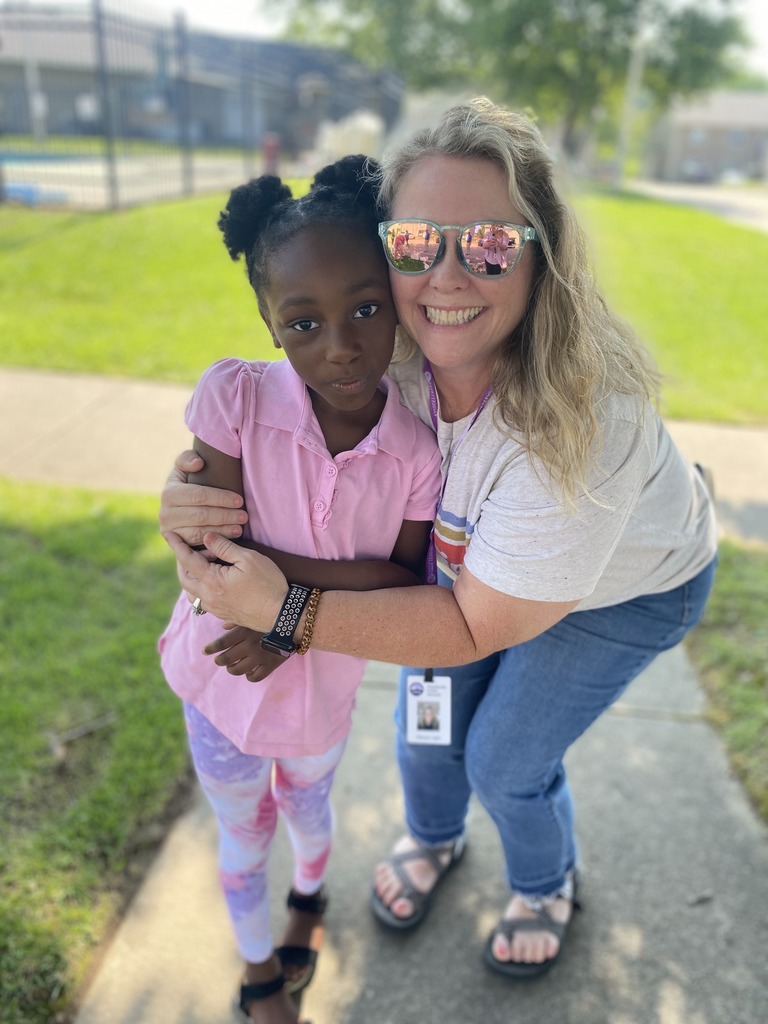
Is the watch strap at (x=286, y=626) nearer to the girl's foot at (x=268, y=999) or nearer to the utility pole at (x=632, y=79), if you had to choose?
the girl's foot at (x=268, y=999)

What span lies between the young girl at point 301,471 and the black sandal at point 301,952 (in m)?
0.34

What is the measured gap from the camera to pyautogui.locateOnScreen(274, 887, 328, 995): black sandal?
76.3 inches

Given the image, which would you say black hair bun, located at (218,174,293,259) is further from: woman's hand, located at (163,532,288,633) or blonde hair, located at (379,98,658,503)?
woman's hand, located at (163,532,288,633)

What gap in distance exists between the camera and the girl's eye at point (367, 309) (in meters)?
1.42

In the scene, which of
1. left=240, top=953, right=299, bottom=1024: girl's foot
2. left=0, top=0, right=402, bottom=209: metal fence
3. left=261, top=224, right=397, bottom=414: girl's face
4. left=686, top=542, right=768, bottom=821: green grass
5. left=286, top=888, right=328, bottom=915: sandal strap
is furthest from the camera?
left=0, top=0, right=402, bottom=209: metal fence

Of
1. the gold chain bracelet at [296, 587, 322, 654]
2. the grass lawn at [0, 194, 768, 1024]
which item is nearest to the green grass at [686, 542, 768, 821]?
the grass lawn at [0, 194, 768, 1024]

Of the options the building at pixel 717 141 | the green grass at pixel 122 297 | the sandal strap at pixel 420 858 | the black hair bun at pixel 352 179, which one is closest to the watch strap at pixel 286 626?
the black hair bun at pixel 352 179

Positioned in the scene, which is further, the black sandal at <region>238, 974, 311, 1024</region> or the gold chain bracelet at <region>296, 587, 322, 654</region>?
the black sandal at <region>238, 974, 311, 1024</region>

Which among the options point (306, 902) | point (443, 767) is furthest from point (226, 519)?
point (306, 902)

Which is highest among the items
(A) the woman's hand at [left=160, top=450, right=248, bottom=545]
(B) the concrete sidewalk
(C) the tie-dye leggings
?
(A) the woman's hand at [left=160, top=450, right=248, bottom=545]

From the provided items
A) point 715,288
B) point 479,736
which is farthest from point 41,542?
point 715,288

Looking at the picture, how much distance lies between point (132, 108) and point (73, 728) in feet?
46.2

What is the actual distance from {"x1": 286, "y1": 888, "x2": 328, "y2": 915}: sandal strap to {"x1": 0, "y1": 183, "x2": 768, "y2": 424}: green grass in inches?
108

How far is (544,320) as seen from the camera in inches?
56.9
